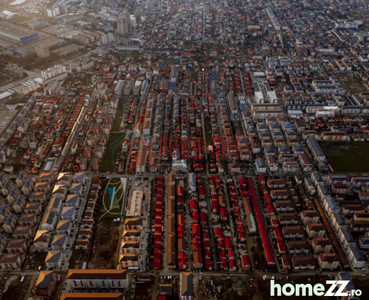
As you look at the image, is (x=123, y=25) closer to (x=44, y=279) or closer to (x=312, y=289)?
(x=44, y=279)

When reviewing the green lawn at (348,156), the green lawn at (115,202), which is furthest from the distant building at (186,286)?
the green lawn at (348,156)

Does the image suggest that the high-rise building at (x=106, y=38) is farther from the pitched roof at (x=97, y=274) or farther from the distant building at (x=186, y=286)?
the distant building at (x=186, y=286)

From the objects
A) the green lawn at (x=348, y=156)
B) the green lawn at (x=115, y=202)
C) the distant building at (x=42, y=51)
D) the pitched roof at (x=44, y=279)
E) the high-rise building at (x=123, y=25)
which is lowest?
the pitched roof at (x=44, y=279)

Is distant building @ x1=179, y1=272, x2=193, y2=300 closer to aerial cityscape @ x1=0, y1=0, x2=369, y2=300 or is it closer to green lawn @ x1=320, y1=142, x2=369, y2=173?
aerial cityscape @ x1=0, y1=0, x2=369, y2=300

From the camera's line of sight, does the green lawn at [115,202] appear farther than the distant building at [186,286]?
Yes

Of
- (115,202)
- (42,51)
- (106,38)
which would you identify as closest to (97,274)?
(115,202)

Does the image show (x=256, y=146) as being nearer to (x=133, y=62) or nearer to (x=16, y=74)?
(x=133, y=62)

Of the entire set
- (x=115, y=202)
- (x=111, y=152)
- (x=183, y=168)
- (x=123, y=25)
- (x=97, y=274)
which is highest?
(x=123, y=25)
